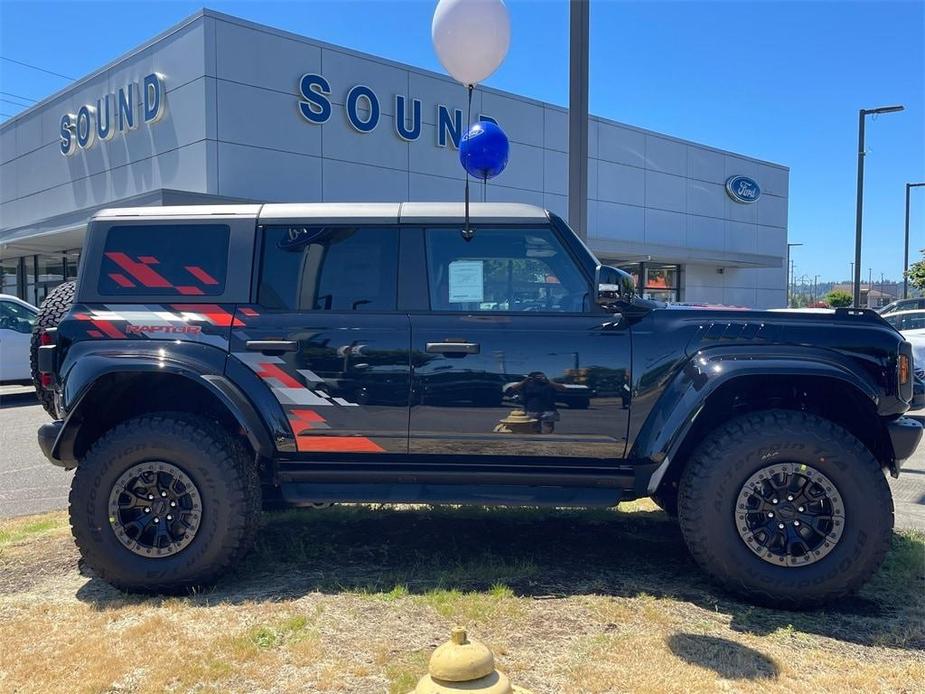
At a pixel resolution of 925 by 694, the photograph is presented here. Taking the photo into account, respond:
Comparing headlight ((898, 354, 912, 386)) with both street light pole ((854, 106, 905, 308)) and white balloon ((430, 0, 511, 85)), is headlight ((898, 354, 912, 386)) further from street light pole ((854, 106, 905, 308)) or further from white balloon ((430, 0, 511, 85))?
street light pole ((854, 106, 905, 308))

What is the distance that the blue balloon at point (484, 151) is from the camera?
5.32 meters

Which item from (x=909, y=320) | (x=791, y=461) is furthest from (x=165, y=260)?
(x=909, y=320)

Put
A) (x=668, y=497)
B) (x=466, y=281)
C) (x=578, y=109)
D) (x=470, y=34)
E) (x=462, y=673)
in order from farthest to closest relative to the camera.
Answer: (x=578, y=109) → (x=470, y=34) → (x=668, y=497) → (x=466, y=281) → (x=462, y=673)

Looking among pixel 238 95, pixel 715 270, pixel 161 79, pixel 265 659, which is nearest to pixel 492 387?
pixel 265 659

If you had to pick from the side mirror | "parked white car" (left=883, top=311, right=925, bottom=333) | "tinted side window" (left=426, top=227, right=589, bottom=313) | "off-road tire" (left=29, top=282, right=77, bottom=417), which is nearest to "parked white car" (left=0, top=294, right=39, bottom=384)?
"off-road tire" (left=29, top=282, right=77, bottom=417)

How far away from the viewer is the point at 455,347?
3756mm

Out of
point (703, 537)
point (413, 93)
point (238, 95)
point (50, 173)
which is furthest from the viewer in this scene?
point (50, 173)

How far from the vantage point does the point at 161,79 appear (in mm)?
14992

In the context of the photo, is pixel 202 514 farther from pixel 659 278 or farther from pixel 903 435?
pixel 659 278

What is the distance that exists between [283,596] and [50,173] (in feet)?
63.3

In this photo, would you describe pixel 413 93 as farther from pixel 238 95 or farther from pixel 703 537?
pixel 703 537

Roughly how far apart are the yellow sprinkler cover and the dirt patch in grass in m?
0.73

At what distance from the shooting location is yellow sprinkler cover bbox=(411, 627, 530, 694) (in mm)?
2139

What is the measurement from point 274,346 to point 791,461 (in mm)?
2651
